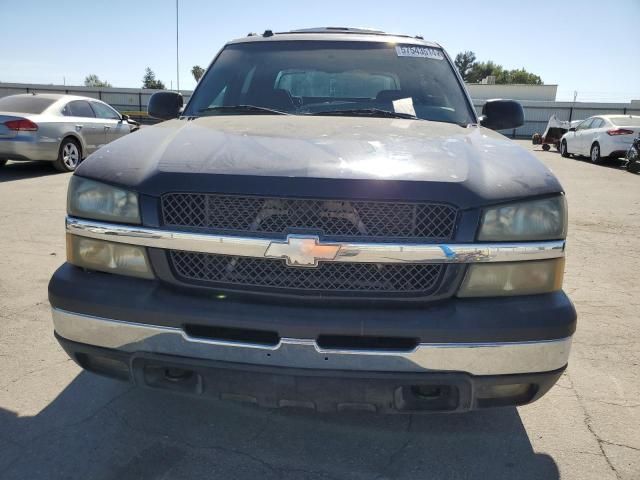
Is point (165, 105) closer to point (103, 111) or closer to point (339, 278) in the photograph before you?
point (339, 278)

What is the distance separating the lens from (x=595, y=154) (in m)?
17.1

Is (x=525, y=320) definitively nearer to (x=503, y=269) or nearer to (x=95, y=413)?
(x=503, y=269)

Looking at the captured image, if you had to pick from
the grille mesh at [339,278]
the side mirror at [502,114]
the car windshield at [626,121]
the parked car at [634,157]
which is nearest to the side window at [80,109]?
the side mirror at [502,114]

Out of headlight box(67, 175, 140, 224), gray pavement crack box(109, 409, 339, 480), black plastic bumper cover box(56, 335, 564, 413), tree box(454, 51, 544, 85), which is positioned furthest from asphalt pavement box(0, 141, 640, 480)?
tree box(454, 51, 544, 85)

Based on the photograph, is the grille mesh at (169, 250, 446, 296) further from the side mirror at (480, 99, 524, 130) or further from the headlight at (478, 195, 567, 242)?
the side mirror at (480, 99, 524, 130)

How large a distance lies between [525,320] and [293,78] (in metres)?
2.37

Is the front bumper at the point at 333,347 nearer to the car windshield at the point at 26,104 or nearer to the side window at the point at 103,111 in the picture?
the car windshield at the point at 26,104

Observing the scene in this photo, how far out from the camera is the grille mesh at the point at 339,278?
2.07 m

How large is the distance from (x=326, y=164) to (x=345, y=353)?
73 centimetres

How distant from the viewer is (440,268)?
207cm

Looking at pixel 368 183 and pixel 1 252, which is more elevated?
pixel 368 183

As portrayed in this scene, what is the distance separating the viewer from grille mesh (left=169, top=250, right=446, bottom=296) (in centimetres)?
207

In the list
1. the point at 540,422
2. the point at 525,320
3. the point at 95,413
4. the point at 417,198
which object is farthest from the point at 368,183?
the point at 95,413

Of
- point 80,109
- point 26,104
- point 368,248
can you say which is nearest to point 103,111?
point 80,109
